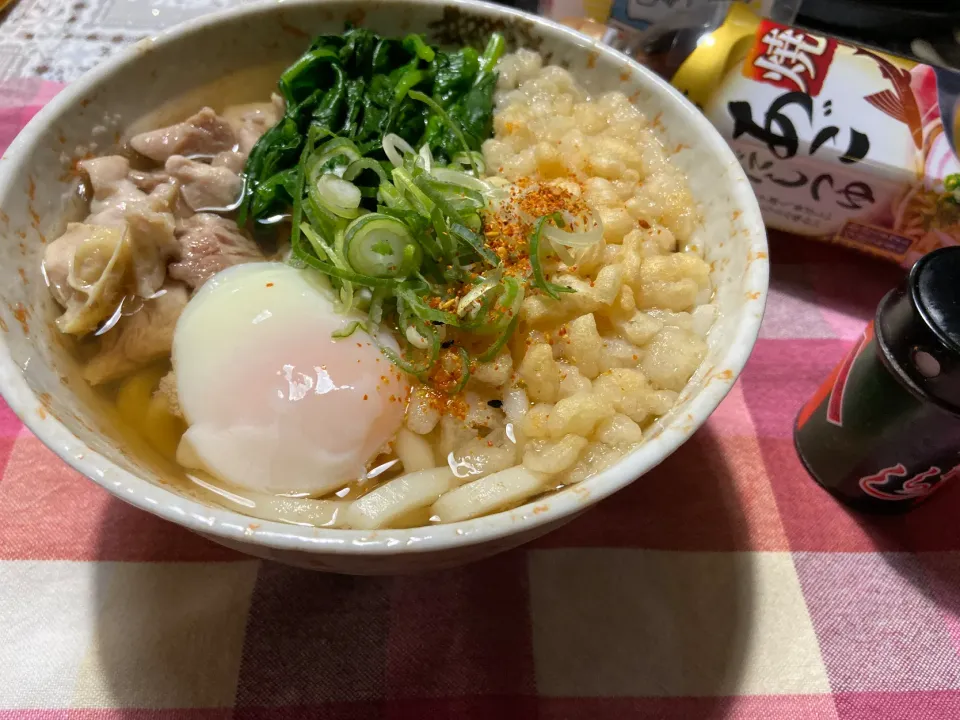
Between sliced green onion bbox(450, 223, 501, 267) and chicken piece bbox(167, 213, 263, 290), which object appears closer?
sliced green onion bbox(450, 223, 501, 267)

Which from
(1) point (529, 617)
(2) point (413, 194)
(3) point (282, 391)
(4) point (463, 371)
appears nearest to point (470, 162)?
(2) point (413, 194)

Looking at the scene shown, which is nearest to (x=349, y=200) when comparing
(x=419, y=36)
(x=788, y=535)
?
(x=419, y=36)

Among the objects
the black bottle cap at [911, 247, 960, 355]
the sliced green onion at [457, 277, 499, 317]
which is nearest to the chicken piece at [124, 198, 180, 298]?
the sliced green onion at [457, 277, 499, 317]

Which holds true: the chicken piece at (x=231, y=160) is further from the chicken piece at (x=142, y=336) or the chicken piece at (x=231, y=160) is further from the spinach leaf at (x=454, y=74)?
the spinach leaf at (x=454, y=74)

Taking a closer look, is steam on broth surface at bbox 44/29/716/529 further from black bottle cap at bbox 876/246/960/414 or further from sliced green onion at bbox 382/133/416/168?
black bottle cap at bbox 876/246/960/414

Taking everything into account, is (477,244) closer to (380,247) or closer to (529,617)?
(380,247)
